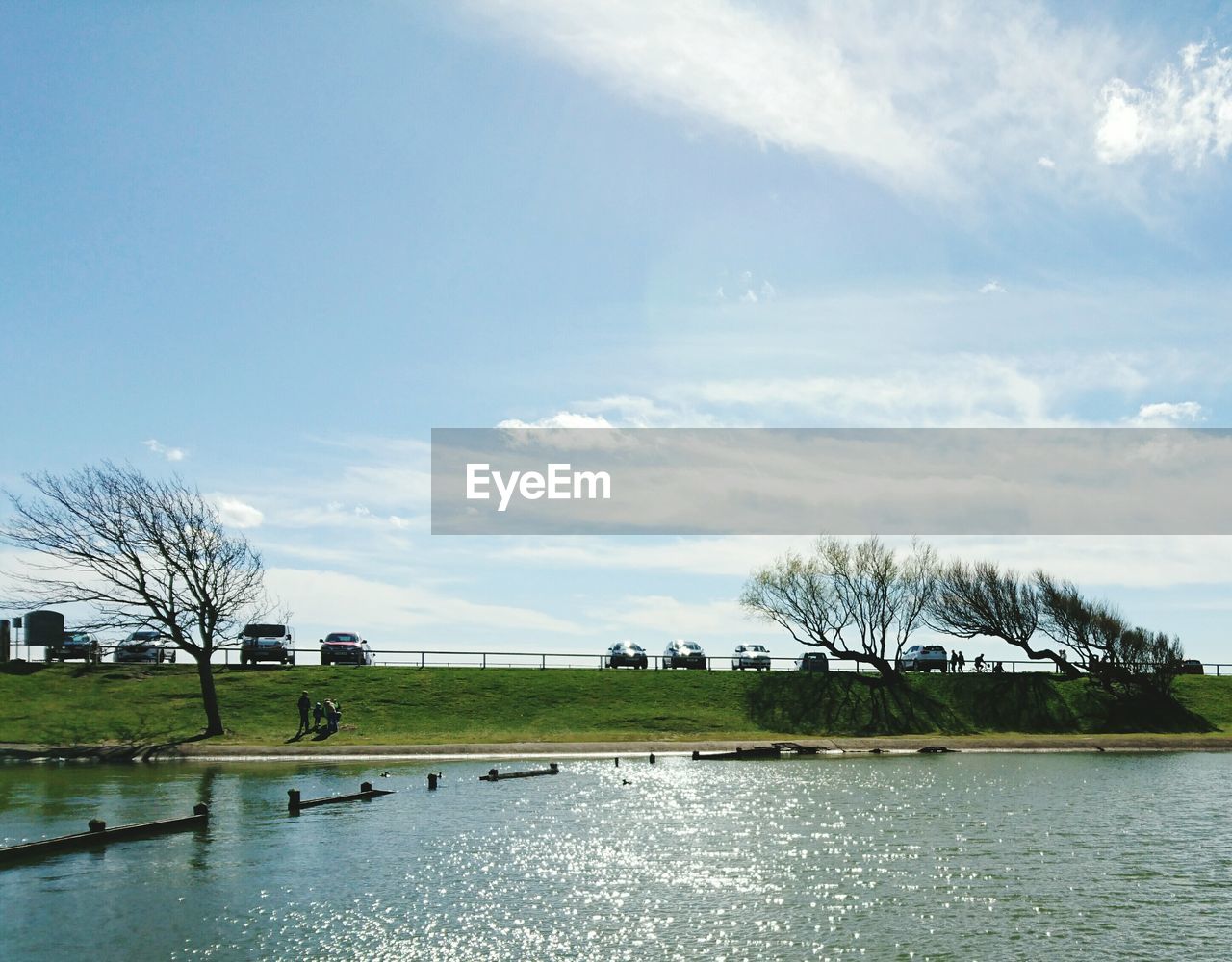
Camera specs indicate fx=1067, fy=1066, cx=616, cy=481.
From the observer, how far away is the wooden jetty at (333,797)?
37.8m

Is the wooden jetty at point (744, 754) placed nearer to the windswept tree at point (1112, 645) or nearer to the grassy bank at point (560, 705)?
the grassy bank at point (560, 705)

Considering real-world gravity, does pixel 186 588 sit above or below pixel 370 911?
above

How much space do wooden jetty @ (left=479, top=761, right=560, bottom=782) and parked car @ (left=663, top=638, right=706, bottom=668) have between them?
116ft

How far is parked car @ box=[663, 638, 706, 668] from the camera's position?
86.6 metres

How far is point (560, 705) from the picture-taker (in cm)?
7150

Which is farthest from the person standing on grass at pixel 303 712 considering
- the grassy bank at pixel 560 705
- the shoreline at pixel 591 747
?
the shoreline at pixel 591 747

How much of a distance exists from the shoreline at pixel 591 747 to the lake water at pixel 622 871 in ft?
19.5

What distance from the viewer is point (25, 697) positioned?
63.3 m

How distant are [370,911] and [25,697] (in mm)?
48270

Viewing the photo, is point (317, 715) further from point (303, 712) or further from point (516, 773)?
point (516, 773)

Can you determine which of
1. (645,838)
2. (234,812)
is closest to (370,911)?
(645,838)

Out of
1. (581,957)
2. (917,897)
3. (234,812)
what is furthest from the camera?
(234,812)

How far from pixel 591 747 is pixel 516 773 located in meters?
13.0

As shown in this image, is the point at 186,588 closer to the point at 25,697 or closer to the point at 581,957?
the point at 25,697
